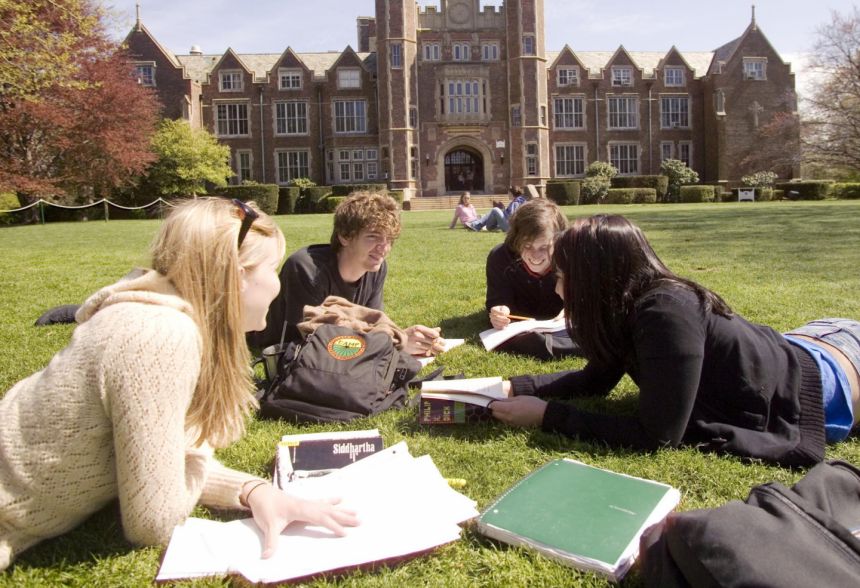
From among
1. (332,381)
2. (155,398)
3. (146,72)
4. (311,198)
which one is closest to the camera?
(155,398)

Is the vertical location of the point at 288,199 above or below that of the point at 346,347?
above

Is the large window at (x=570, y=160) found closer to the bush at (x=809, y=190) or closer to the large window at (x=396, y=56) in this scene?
the large window at (x=396, y=56)

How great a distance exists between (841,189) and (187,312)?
3819cm

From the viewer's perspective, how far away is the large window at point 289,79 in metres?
41.3

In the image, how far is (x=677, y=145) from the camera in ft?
142

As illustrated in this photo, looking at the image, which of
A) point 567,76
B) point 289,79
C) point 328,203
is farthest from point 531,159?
point 289,79

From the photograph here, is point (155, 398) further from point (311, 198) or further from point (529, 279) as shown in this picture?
point (311, 198)

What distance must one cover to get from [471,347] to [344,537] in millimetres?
3034

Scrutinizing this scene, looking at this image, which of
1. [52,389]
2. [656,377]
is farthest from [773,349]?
[52,389]

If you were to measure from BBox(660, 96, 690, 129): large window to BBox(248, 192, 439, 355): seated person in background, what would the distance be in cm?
4299

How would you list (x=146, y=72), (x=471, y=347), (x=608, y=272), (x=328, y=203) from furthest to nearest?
(x=146, y=72)
(x=328, y=203)
(x=471, y=347)
(x=608, y=272)

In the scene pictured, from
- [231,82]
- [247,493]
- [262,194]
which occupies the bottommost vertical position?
[247,493]

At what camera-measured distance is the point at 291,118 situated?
41469 millimetres

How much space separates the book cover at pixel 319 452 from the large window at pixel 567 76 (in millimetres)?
43047
